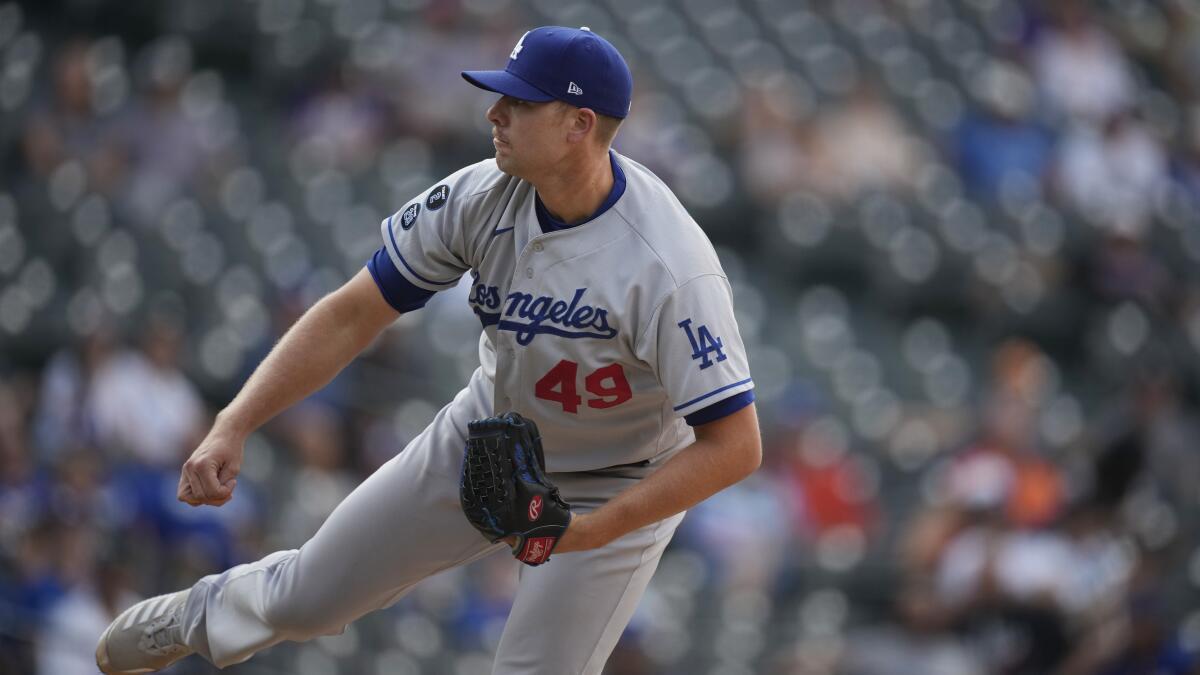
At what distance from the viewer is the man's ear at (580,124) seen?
3215 mm

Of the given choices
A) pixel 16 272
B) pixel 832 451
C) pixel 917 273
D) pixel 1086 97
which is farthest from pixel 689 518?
pixel 1086 97

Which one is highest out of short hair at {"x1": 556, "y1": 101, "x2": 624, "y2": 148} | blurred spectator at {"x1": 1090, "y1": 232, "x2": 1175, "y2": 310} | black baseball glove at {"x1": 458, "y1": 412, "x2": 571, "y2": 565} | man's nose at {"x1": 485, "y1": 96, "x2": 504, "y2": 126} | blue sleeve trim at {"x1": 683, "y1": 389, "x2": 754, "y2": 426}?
man's nose at {"x1": 485, "y1": 96, "x2": 504, "y2": 126}

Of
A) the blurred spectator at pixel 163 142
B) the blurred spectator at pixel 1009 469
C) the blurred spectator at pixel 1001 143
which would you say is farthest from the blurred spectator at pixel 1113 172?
the blurred spectator at pixel 163 142

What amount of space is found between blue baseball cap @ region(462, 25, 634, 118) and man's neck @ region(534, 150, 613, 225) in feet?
0.40

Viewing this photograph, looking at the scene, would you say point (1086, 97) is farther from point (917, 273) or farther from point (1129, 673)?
point (1129, 673)

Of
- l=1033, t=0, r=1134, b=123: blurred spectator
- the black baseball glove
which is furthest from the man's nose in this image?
l=1033, t=0, r=1134, b=123: blurred spectator

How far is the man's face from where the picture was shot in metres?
3.21

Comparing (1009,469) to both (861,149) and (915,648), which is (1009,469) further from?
(861,149)

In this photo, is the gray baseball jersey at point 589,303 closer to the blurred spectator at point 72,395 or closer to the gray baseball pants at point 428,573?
the gray baseball pants at point 428,573

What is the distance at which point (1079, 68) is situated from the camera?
1047 cm

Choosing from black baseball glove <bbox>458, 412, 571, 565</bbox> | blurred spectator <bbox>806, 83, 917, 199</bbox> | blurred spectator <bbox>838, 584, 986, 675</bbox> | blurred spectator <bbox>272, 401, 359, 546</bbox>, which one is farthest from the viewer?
blurred spectator <bbox>806, 83, 917, 199</bbox>

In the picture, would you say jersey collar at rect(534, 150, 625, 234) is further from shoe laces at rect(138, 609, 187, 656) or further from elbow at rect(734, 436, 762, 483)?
shoe laces at rect(138, 609, 187, 656)

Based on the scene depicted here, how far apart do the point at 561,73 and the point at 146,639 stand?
161cm

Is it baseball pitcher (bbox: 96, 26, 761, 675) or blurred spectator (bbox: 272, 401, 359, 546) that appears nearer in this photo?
baseball pitcher (bbox: 96, 26, 761, 675)
